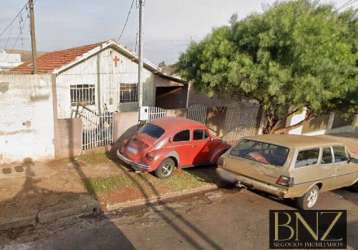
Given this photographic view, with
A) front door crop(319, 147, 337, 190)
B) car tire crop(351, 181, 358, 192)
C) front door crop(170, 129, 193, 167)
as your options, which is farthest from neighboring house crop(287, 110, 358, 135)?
front door crop(170, 129, 193, 167)

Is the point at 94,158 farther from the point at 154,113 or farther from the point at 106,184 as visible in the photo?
the point at 154,113

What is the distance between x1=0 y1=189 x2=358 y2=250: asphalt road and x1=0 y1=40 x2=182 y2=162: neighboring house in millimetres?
3631

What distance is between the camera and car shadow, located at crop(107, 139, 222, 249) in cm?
504

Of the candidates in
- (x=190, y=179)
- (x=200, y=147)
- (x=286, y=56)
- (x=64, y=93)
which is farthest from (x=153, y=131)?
(x=64, y=93)

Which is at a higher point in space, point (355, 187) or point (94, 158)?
point (94, 158)

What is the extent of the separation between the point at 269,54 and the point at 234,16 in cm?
221

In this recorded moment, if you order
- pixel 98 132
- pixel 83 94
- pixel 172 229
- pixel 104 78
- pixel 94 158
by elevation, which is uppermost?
pixel 104 78

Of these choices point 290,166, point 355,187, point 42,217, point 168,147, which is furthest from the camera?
point 355,187

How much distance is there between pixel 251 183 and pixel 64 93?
8.79 m

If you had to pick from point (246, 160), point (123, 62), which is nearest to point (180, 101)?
point (123, 62)

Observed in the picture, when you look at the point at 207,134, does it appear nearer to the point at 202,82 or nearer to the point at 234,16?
the point at 202,82

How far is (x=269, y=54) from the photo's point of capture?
810 centimetres

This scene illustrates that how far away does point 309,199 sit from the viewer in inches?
261

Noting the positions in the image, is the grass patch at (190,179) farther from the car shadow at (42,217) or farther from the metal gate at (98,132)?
the metal gate at (98,132)
